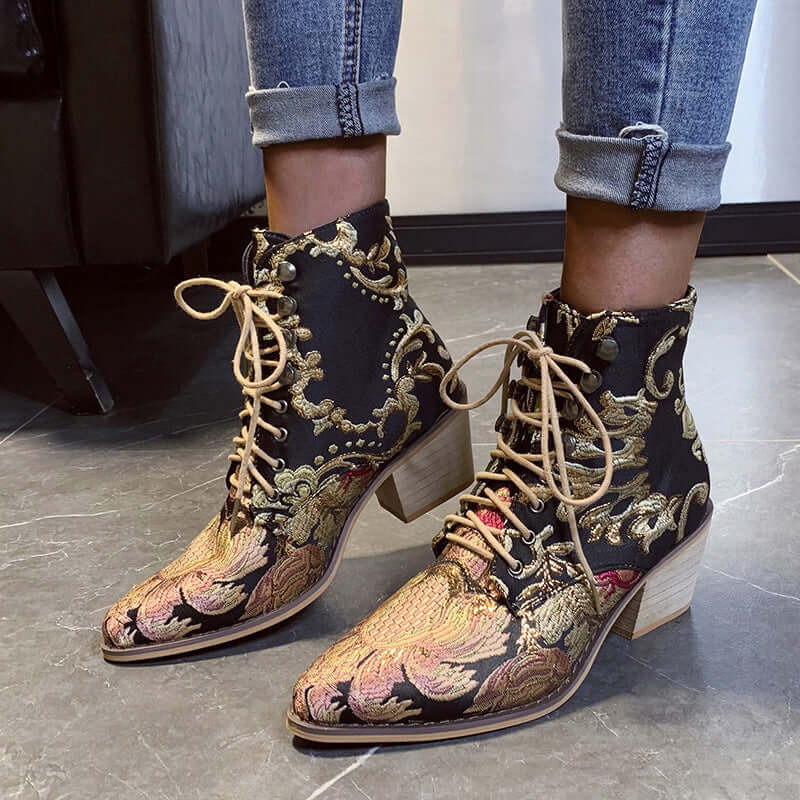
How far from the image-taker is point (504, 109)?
1.77m

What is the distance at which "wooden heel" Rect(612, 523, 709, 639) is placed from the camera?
60 centimetres

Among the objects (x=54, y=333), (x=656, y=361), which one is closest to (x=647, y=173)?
(x=656, y=361)

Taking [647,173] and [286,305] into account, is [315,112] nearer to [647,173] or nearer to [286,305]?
[286,305]

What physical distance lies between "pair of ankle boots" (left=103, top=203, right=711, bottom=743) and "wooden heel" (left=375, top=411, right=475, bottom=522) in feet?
0.05

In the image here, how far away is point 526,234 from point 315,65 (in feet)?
4.18

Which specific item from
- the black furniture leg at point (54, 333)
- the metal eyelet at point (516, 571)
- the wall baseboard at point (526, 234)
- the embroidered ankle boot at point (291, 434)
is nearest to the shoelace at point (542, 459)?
the metal eyelet at point (516, 571)

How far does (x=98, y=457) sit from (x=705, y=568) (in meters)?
0.64

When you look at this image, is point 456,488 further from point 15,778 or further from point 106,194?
point 106,194

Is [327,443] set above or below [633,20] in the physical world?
below

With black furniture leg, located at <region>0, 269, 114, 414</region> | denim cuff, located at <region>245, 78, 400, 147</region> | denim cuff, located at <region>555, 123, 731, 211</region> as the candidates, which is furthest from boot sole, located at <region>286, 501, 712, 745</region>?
black furniture leg, located at <region>0, 269, 114, 414</region>

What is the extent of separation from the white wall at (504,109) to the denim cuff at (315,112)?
3.82 feet

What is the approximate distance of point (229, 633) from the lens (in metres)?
0.61

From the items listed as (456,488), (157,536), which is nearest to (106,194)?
(157,536)

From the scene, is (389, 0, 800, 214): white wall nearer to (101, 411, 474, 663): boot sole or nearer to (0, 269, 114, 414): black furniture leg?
(0, 269, 114, 414): black furniture leg
